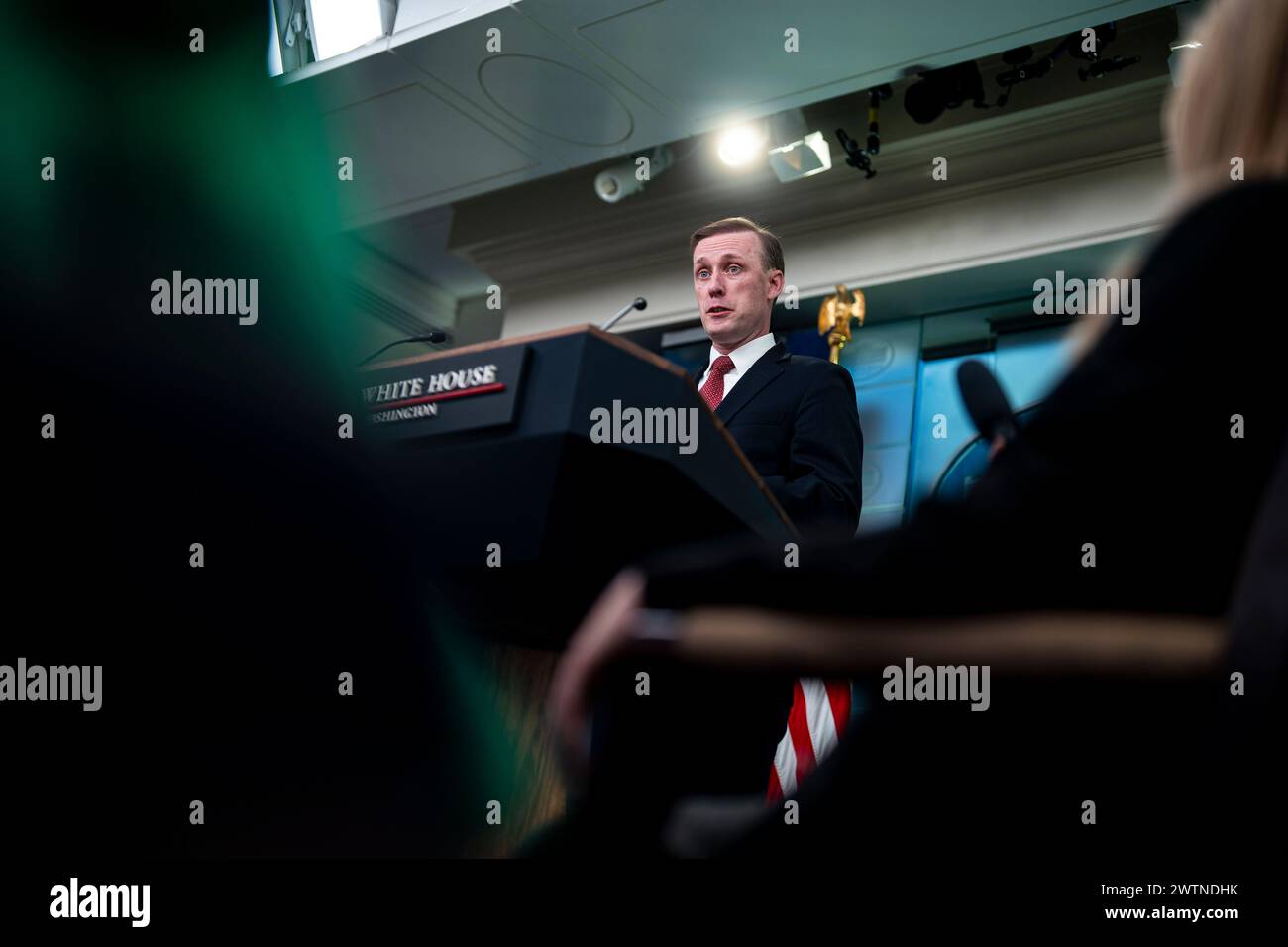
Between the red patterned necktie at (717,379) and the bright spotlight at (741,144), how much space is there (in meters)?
2.69

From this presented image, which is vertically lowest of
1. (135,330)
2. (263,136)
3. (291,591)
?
(291,591)

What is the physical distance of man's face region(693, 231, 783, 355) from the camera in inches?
88.0

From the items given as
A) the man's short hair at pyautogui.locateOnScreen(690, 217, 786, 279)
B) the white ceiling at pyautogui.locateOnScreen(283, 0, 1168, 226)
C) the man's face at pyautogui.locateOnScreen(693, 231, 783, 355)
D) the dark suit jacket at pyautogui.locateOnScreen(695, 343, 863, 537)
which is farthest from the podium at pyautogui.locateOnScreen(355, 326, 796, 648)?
the white ceiling at pyautogui.locateOnScreen(283, 0, 1168, 226)

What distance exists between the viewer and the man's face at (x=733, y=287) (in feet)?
7.34

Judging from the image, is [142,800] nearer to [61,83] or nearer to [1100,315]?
[61,83]

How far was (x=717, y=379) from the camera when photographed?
7.16 feet

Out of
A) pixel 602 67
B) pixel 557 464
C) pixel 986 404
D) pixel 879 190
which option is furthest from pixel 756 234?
pixel 879 190

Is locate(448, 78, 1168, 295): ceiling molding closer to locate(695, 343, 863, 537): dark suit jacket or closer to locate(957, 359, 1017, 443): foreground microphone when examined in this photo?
locate(695, 343, 863, 537): dark suit jacket

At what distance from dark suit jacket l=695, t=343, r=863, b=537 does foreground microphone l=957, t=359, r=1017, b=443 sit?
30.6 inches

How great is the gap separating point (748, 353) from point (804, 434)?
396 mm

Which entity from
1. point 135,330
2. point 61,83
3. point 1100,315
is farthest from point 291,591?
point 1100,315
